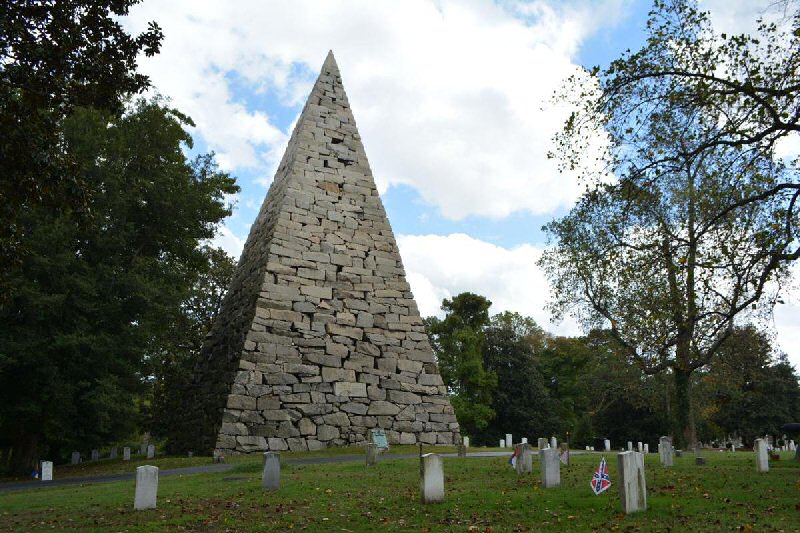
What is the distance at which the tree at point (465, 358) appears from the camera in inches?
1447

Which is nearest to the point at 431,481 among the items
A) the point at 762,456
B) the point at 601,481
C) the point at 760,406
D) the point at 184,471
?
the point at 601,481

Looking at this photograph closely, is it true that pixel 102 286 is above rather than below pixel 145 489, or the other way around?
above

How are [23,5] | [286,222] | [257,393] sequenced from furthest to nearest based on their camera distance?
[286,222]
[257,393]
[23,5]

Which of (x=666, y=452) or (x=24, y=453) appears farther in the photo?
(x=24, y=453)

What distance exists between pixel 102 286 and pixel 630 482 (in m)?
→ 17.3

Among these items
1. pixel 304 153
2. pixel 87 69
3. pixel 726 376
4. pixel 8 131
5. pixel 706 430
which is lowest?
pixel 706 430

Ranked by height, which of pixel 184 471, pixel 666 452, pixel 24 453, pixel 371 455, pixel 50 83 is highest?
pixel 50 83

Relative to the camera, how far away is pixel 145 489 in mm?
8414

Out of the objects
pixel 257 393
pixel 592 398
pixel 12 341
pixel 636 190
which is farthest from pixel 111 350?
pixel 592 398

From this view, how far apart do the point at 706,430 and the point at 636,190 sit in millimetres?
37211

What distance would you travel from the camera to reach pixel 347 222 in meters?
19.0

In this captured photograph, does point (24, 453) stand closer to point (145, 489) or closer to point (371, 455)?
point (371, 455)

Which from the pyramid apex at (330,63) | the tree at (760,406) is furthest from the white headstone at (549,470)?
the tree at (760,406)

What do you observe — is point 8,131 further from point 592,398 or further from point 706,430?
point 706,430
